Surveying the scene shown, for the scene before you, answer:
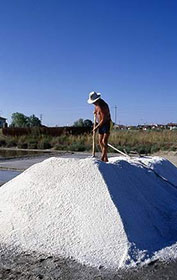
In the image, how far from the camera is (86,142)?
19.3m

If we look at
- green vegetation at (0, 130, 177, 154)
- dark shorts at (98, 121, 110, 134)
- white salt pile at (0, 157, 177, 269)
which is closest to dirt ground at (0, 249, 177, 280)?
white salt pile at (0, 157, 177, 269)

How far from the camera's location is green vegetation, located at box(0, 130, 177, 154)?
17.7 meters

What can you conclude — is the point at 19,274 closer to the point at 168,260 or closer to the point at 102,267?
the point at 102,267

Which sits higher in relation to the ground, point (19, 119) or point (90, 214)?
point (19, 119)

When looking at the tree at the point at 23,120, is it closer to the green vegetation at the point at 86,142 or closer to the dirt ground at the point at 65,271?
the green vegetation at the point at 86,142

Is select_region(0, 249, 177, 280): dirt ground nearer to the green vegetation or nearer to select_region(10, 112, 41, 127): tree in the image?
the green vegetation

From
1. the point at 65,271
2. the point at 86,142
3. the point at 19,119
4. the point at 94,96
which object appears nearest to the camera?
the point at 65,271

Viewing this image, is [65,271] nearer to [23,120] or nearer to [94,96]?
[94,96]

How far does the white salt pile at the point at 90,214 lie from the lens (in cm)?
341

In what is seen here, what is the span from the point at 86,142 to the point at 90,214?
15538 millimetres

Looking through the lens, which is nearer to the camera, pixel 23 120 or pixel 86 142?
pixel 86 142

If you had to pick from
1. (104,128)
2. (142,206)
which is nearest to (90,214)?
(142,206)

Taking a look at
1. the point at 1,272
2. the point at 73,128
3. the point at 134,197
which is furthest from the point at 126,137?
the point at 1,272

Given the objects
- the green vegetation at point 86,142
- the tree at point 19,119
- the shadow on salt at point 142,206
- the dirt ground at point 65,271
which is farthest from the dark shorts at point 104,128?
the tree at point 19,119
